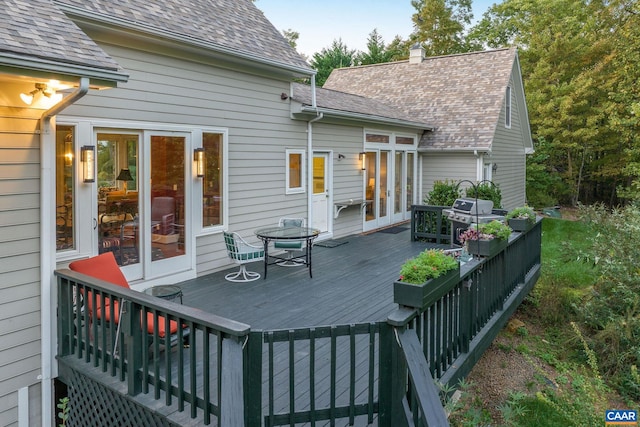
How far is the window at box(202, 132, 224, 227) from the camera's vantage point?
270 inches

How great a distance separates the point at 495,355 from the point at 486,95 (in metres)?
10.6

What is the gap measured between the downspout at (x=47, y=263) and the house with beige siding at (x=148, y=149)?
0.4 inches

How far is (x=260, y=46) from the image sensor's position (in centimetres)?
761

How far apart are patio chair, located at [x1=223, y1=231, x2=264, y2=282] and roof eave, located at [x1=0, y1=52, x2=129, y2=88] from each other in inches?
122

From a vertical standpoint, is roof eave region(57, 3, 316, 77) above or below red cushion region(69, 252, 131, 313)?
above

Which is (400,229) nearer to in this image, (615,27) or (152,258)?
(152,258)

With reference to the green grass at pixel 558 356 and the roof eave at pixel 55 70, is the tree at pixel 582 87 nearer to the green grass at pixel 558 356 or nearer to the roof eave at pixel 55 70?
the green grass at pixel 558 356

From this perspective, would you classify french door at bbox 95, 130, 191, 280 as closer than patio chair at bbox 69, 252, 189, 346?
No

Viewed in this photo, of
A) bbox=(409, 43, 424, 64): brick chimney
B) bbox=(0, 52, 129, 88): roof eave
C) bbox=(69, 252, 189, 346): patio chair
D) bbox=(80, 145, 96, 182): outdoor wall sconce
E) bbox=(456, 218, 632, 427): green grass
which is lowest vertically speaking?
bbox=(456, 218, 632, 427): green grass

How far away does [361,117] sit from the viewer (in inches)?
398

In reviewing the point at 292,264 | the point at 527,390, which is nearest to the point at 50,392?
the point at 292,264

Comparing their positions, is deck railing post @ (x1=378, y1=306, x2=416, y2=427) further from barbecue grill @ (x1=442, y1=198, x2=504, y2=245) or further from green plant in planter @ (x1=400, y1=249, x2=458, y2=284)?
barbecue grill @ (x1=442, y1=198, x2=504, y2=245)

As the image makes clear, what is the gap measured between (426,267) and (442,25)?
92.9 feet

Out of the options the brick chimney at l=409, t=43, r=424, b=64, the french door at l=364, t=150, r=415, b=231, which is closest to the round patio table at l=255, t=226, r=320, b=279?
the french door at l=364, t=150, r=415, b=231
